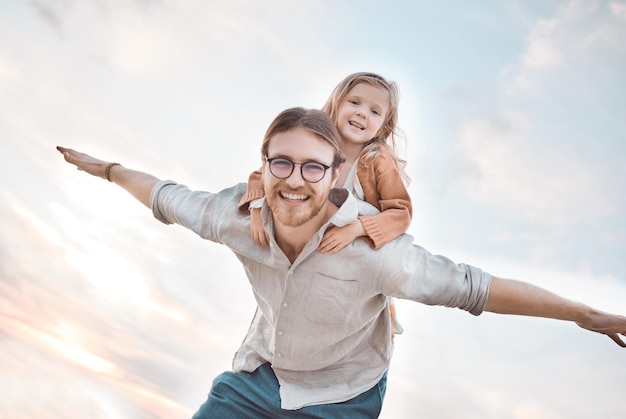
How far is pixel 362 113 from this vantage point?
14.6ft

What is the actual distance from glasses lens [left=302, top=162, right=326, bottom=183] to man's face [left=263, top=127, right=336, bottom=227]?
21 mm

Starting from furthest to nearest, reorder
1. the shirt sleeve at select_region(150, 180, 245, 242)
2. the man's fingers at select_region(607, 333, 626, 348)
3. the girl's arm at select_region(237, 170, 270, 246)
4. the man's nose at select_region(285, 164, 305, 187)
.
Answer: the shirt sleeve at select_region(150, 180, 245, 242), the man's fingers at select_region(607, 333, 626, 348), the girl's arm at select_region(237, 170, 270, 246), the man's nose at select_region(285, 164, 305, 187)

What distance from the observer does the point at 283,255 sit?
12.1 feet

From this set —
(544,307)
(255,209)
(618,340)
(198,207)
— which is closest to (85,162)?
(198,207)

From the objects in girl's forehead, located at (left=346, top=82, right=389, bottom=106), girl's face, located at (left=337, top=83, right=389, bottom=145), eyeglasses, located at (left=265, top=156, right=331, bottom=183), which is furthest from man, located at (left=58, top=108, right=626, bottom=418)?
girl's forehead, located at (left=346, top=82, right=389, bottom=106)

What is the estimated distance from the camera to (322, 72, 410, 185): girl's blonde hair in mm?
4562

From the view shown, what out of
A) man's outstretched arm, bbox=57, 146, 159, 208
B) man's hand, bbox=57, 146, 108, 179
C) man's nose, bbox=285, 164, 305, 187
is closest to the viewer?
man's nose, bbox=285, 164, 305, 187

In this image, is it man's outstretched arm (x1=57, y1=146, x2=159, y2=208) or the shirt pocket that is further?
man's outstretched arm (x1=57, y1=146, x2=159, y2=208)

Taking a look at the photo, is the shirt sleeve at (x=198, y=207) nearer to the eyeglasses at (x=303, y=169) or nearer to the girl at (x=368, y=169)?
the girl at (x=368, y=169)

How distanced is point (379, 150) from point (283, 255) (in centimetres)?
116

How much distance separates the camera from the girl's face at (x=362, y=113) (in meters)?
4.43

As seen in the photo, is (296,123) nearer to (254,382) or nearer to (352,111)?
(352,111)

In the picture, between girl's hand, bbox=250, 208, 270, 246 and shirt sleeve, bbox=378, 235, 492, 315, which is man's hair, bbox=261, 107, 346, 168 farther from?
shirt sleeve, bbox=378, 235, 492, 315

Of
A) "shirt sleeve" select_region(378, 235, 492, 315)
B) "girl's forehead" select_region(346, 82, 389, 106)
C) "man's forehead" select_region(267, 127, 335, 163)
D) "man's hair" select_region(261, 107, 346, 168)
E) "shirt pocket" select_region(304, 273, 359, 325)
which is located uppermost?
"girl's forehead" select_region(346, 82, 389, 106)
